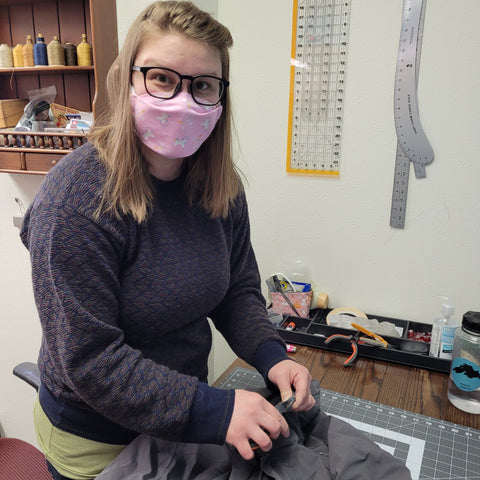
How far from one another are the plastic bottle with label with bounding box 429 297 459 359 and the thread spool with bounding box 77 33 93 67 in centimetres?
130

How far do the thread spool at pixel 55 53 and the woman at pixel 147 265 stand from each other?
685mm

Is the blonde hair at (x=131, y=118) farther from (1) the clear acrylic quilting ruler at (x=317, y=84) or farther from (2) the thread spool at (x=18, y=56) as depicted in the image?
(2) the thread spool at (x=18, y=56)

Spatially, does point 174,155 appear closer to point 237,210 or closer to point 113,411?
point 237,210

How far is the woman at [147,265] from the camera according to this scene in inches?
25.7

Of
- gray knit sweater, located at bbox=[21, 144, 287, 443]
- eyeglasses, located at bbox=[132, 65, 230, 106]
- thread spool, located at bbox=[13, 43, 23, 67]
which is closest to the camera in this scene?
gray knit sweater, located at bbox=[21, 144, 287, 443]

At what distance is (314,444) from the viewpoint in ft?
2.60

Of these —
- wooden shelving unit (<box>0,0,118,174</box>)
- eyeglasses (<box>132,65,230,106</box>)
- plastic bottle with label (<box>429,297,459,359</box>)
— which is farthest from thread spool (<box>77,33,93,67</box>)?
plastic bottle with label (<box>429,297,459,359</box>)

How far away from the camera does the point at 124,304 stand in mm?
734

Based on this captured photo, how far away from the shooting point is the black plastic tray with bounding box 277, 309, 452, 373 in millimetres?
1178

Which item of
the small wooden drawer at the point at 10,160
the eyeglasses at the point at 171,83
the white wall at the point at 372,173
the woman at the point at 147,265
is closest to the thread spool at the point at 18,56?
the small wooden drawer at the point at 10,160

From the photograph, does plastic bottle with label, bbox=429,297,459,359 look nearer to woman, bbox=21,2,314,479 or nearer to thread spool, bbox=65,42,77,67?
woman, bbox=21,2,314,479

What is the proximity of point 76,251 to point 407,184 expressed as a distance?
106 centimetres

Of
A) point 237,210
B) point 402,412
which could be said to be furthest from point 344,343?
point 237,210

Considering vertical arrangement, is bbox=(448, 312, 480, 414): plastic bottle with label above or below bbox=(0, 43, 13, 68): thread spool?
below
